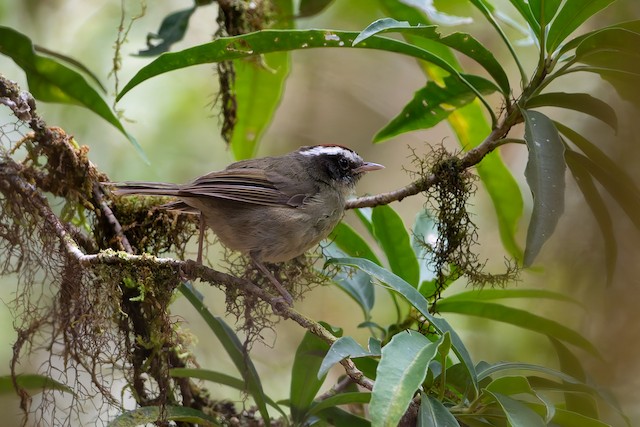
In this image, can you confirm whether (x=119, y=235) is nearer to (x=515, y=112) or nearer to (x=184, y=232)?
(x=184, y=232)

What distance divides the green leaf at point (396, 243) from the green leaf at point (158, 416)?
1.02m

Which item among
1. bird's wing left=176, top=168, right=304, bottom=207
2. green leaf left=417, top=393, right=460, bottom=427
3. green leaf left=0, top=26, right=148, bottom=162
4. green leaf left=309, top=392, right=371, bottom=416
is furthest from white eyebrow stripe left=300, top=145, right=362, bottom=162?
green leaf left=417, top=393, right=460, bottom=427

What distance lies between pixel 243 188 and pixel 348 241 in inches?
21.7

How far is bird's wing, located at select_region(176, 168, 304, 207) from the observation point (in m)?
3.26

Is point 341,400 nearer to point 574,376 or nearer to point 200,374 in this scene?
point 200,374

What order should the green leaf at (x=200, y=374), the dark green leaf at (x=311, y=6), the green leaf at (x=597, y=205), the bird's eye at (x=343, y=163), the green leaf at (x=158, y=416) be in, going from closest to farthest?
1. the green leaf at (x=597, y=205)
2. the green leaf at (x=158, y=416)
3. the green leaf at (x=200, y=374)
4. the bird's eye at (x=343, y=163)
5. the dark green leaf at (x=311, y=6)

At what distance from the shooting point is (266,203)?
3455 mm

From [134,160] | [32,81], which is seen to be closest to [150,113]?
[134,160]

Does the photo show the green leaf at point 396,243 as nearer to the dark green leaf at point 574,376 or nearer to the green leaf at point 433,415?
the dark green leaf at point 574,376

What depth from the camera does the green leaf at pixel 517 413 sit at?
219 centimetres

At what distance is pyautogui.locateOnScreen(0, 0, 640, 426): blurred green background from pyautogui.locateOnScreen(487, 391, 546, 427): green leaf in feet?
0.95

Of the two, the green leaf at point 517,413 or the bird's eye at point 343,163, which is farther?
the bird's eye at point 343,163

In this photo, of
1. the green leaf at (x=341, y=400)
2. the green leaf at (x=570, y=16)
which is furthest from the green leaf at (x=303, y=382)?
the green leaf at (x=570, y=16)

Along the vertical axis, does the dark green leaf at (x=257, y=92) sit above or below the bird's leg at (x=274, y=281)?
above
